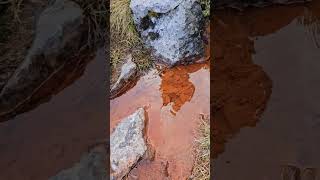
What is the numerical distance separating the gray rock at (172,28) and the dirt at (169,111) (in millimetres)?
38

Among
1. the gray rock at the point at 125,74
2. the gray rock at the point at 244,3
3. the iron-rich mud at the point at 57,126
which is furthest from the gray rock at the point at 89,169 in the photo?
the gray rock at the point at 244,3

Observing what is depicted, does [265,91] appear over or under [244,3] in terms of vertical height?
under

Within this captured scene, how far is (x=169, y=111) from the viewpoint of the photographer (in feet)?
4.04

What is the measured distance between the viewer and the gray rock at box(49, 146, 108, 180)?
119 cm

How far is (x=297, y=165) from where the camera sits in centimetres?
117

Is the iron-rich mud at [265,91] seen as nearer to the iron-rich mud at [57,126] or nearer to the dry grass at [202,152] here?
the dry grass at [202,152]

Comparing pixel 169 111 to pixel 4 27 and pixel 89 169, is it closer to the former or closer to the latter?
pixel 89 169

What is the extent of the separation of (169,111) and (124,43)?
21 cm

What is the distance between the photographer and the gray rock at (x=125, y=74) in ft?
4.05

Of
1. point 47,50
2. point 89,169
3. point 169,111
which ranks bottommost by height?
point 89,169

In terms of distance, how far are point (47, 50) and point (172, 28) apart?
1.04ft

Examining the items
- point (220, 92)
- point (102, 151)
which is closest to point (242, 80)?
point (220, 92)

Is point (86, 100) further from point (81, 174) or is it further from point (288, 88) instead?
point (288, 88)

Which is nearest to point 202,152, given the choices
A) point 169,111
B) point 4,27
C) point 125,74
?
point 169,111
